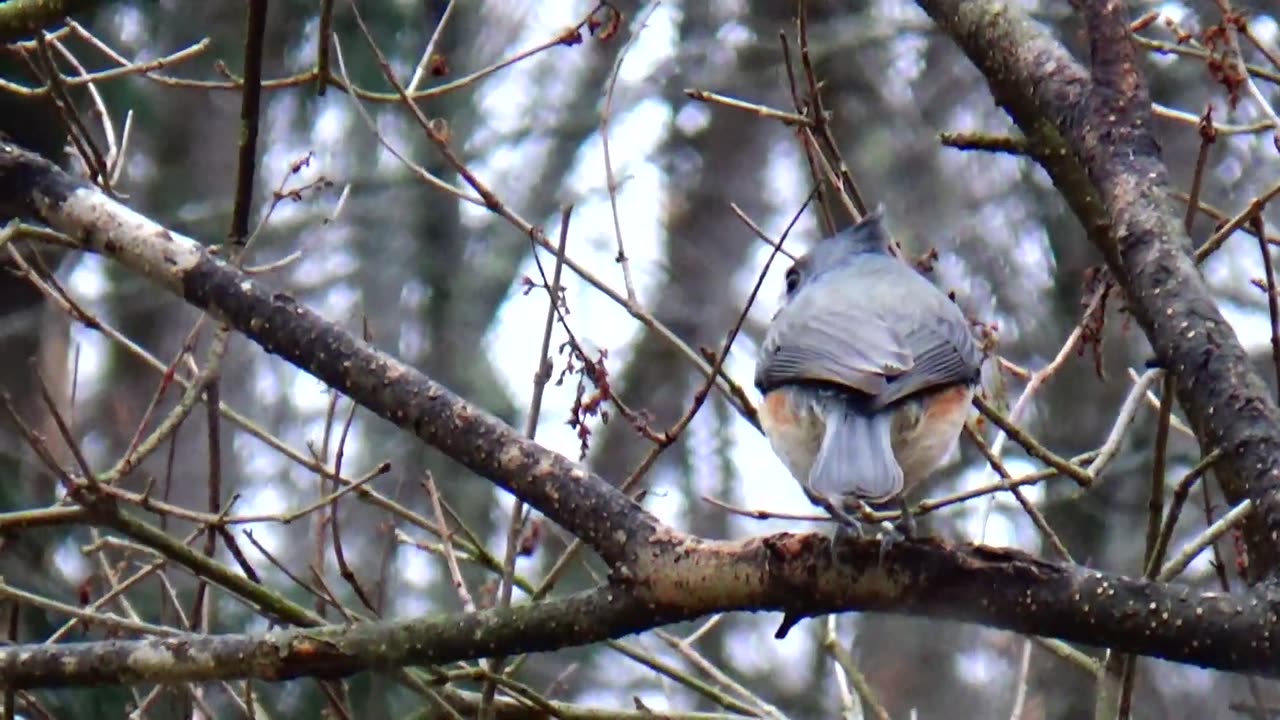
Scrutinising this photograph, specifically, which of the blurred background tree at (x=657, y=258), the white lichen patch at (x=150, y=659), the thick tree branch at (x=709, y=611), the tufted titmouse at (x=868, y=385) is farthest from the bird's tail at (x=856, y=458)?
the blurred background tree at (x=657, y=258)

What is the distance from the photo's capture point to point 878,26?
8.27 m

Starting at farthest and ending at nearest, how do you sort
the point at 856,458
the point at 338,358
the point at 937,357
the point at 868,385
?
the point at 937,357, the point at 868,385, the point at 856,458, the point at 338,358

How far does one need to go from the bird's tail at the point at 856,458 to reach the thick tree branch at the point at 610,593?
1.34 feet

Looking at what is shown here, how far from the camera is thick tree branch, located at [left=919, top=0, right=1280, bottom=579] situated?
2246 mm

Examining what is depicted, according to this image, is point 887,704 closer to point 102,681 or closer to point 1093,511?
point 1093,511

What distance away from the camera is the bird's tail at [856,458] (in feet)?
8.77

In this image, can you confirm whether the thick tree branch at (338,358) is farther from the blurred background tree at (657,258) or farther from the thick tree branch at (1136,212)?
the blurred background tree at (657,258)

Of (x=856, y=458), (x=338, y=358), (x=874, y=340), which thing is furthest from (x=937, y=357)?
(x=338, y=358)

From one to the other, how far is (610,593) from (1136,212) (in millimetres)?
1071

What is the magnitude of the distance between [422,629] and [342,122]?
7.65m

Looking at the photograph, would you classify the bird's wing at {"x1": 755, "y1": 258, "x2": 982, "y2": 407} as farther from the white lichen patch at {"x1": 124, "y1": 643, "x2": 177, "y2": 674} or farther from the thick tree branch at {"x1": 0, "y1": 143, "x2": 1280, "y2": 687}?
the white lichen patch at {"x1": 124, "y1": 643, "x2": 177, "y2": 674}

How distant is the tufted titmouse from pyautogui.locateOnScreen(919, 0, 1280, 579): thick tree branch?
1.69 ft

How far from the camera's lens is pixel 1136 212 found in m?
2.55

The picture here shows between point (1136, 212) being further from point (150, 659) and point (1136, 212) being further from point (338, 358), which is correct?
point (150, 659)
